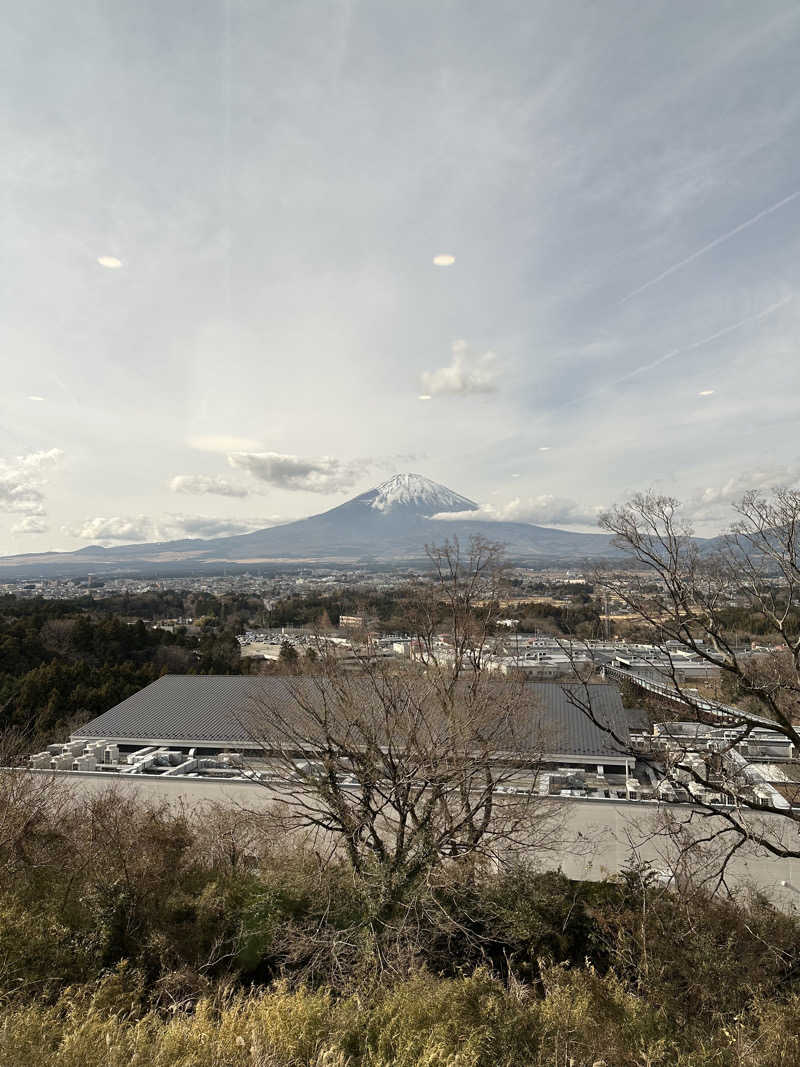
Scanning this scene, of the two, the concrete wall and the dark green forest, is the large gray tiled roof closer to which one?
the concrete wall

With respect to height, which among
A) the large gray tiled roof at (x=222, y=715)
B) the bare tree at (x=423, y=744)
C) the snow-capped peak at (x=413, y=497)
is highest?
the snow-capped peak at (x=413, y=497)

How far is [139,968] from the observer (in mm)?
6328

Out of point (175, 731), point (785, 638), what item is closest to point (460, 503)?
point (175, 731)

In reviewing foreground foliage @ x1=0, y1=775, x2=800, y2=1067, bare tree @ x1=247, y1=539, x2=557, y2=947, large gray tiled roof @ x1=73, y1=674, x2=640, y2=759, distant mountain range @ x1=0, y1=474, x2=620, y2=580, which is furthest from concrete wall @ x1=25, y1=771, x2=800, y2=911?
distant mountain range @ x1=0, y1=474, x2=620, y2=580

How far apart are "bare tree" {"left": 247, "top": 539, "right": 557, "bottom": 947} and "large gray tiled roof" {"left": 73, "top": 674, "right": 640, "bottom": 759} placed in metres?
4.47

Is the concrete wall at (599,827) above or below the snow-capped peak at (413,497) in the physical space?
below

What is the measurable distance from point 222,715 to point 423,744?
39.9 feet

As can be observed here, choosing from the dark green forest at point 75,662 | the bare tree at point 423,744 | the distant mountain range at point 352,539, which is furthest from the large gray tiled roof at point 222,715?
the distant mountain range at point 352,539

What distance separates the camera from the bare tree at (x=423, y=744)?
285 inches

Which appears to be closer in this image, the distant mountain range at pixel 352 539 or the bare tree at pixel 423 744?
the bare tree at pixel 423 744

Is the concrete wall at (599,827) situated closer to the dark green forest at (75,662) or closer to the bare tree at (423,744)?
the bare tree at (423,744)

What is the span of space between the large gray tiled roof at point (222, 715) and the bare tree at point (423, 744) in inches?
176

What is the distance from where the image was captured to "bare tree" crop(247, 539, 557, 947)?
7227 mm

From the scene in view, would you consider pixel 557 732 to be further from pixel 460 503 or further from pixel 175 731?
pixel 460 503
